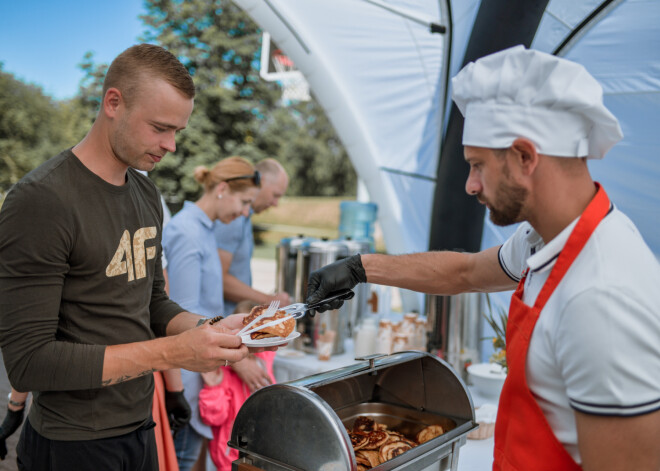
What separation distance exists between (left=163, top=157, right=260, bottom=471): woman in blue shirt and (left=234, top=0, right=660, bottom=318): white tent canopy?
6.84 ft

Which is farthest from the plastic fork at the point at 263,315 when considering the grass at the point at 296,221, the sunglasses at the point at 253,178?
the grass at the point at 296,221

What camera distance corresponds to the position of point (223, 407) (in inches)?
119

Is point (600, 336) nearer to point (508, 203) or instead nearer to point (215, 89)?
point (508, 203)

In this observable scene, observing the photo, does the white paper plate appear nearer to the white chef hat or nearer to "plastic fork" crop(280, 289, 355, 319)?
"plastic fork" crop(280, 289, 355, 319)

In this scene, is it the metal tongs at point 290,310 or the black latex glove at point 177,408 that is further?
the black latex glove at point 177,408

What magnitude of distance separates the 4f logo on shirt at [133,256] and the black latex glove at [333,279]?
1.83 feet

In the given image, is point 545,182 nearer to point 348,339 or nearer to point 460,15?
point 348,339

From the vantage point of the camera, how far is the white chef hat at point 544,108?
46.2 inches

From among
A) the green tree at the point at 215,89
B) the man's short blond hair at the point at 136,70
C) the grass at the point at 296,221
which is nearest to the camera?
the man's short blond hair at the point at 136,70

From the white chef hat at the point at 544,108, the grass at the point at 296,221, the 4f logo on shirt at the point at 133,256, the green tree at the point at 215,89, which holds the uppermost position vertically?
the green tree at the point at 215,89

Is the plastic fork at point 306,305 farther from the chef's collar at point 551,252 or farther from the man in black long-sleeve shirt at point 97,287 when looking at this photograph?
the chef's collar at point 551,252

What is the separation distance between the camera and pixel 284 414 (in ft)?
5.16

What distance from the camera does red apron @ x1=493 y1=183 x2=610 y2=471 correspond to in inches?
46.5

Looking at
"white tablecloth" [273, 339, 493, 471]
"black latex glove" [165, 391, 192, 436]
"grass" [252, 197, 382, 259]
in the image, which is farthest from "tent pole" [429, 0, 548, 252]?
"grass" [252, 197, 382, 259]
